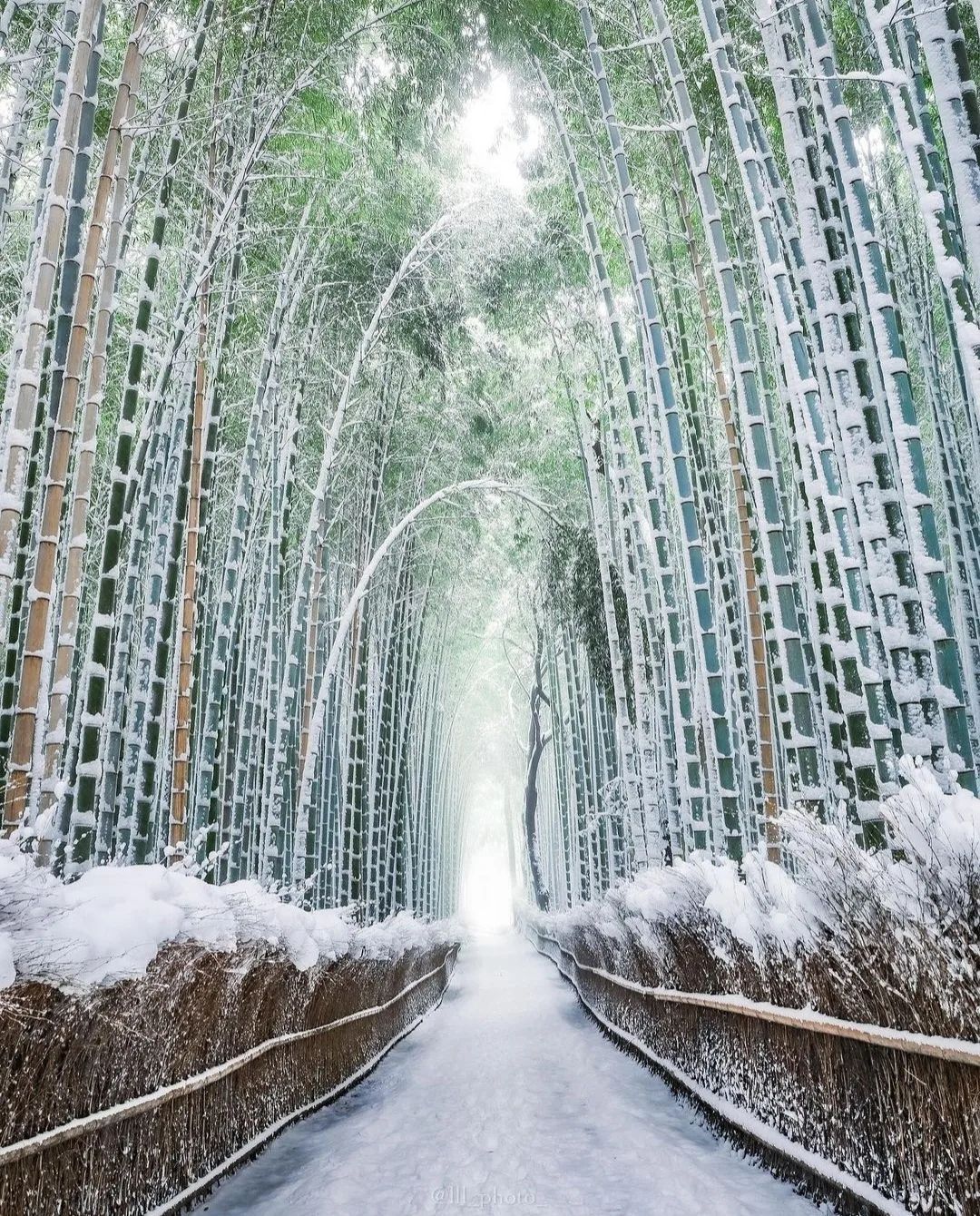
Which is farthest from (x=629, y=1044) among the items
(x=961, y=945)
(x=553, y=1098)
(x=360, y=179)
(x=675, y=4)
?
(x=675, y=4)

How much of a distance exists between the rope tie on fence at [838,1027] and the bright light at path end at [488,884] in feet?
123

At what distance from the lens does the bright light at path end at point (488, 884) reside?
137ft

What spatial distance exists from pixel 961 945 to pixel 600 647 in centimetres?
589

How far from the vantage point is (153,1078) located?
2182 mm

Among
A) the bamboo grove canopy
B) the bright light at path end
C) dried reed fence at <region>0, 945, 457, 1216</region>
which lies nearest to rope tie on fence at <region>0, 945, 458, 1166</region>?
dried reed fence at <region>0, 945, 457, 1216</region>

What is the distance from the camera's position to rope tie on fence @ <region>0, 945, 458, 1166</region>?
1559 mm

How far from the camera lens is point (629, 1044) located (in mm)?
4852

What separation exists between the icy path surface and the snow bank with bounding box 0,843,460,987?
2.07ft

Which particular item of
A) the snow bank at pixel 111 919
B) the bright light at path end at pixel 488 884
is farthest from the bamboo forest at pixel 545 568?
the bright light at path end at pixel 488 884

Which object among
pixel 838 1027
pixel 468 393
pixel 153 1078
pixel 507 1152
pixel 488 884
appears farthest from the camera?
pixel 488 884

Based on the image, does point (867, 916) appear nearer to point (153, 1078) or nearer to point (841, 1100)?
point (841, 1100)

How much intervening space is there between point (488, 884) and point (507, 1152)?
4511 centimetres

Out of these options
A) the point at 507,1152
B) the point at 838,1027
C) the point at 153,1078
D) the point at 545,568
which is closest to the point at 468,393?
the point at 545,568

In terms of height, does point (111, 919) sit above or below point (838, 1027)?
above
